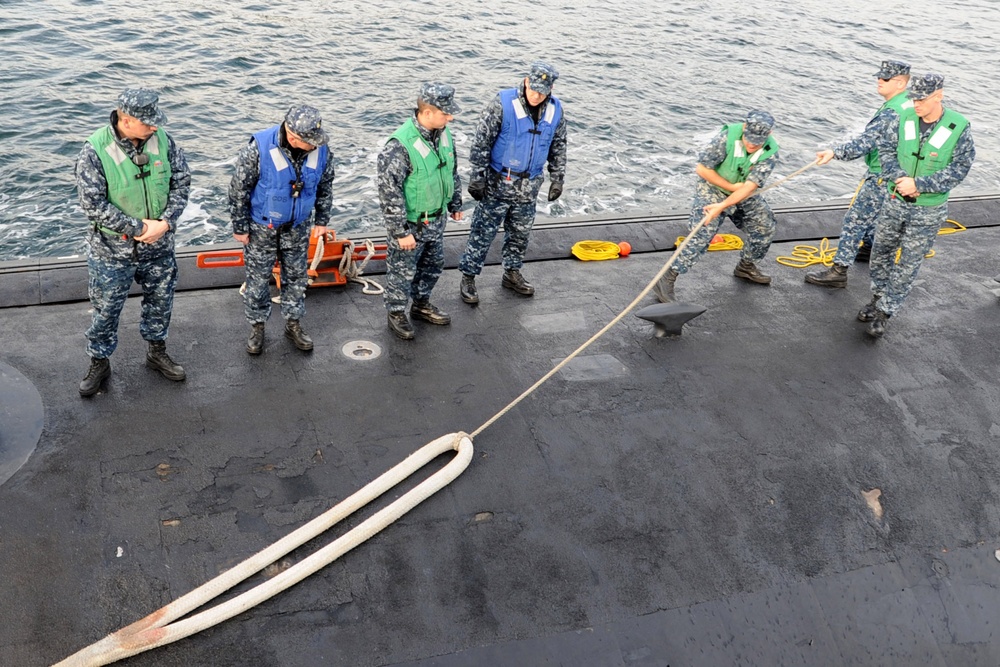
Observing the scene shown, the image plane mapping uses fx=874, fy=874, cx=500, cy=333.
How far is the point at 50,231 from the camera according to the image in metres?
11.7

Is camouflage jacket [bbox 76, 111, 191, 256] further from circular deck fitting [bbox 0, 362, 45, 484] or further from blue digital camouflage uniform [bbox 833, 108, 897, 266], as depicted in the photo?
blue digital camouflage uniform [bbox 833, 108, 897, 266]

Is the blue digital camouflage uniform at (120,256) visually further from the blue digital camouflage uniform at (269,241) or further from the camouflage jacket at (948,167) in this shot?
the camouflage jacket at (948,167)

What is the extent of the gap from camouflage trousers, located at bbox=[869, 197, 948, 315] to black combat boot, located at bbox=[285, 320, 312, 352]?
15.6 feet

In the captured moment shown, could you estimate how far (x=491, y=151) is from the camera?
6949mm

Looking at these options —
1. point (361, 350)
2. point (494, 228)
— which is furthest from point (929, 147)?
point (361, 350)

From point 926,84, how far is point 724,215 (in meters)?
1.88

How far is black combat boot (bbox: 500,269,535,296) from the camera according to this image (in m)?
7.53

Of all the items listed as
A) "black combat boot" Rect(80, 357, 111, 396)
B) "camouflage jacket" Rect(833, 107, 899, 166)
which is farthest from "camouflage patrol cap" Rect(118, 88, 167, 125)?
"camouflage jacket" Rect(833, 107, 899, 166)

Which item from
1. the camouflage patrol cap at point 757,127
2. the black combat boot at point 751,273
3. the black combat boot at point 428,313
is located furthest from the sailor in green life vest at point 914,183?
the black combat boot at point 428,313

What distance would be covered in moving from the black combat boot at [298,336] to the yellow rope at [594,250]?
297 centimetres

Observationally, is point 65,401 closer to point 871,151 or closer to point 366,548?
point 366,548

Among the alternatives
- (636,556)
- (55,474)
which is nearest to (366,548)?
(636,556)

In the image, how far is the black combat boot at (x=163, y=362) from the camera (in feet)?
19.2

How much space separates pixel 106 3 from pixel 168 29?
221 cm
